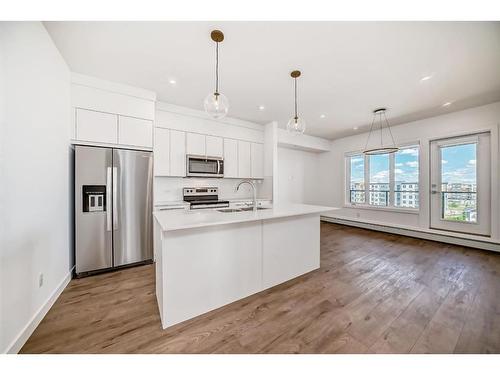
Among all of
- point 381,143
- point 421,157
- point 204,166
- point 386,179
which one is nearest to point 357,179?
point 386,179

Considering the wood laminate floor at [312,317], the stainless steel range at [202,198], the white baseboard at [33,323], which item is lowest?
Answer: the wood laminate floor at [312,317]

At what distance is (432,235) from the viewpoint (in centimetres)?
393

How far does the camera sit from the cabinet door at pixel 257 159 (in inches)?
176

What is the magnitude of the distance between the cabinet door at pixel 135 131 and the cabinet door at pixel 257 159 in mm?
2290

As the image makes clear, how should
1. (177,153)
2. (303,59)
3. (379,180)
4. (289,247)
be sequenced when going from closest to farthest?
1. (303,59)
2. (289,247)
3. (177,153)
4. (379,180)

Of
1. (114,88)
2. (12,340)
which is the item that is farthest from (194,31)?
(12,340)

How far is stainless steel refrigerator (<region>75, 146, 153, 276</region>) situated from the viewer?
2.38 m

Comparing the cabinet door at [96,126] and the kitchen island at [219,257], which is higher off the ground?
the cabinet door at [96,126]

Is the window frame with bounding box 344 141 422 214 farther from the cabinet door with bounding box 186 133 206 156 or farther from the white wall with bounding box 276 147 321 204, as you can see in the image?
the cabinet door with bounding box 186 133 206 156

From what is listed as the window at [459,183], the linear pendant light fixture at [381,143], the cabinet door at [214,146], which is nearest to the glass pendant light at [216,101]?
the cabinet door at [214,146]

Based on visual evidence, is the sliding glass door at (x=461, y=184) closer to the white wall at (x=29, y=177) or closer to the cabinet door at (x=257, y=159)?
the cabinet door at (x=257, y=159)

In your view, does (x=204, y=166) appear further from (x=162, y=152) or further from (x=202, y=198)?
(x=162, y=152)

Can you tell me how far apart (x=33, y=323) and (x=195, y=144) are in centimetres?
304

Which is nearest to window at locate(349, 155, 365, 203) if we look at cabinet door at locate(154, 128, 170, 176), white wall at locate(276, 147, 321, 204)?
white wall at locate(276, 147, 321, 204)
